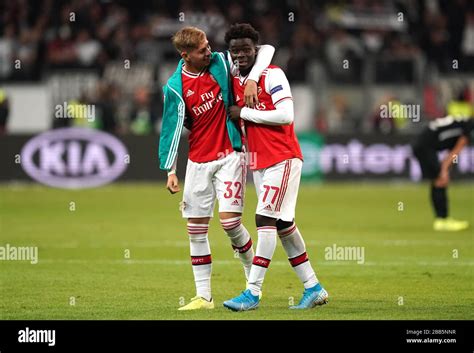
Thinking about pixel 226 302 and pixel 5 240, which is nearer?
pixel 226 302

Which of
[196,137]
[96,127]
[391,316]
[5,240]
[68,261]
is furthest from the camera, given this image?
[96,127]

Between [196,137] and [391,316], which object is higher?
[196,137]

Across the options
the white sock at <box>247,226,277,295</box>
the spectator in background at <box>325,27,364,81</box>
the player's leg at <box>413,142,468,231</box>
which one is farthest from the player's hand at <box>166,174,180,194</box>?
the spectator in background at <box>325,27,364,81</box>

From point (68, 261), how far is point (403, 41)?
65.5 ft

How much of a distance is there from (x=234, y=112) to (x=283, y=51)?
814 inches

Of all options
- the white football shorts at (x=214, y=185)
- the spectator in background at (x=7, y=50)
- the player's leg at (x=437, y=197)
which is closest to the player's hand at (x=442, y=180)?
the player's leg at (x=437, y=197)

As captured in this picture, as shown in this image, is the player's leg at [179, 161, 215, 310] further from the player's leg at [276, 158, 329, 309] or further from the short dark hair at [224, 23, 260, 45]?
the short dark hair at [224, 23, 260, 45]

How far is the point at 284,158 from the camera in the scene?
373 inches

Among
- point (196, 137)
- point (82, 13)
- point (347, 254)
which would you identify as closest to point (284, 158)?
point (196, 137)

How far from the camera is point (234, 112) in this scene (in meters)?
9.45

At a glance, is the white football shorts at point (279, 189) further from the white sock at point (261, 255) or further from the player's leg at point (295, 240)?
the white sock at point (261, 255)
